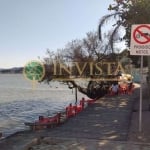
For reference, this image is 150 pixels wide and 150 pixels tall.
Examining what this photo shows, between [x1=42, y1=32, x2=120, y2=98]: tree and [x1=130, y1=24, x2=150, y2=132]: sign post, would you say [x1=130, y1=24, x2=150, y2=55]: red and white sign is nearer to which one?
[x1=130, y1=24, x2=150, y2=132]: sign post

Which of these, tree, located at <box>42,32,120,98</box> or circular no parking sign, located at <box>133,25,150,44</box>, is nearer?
circular no parking sign, located at <box>133,25,150,44</box>

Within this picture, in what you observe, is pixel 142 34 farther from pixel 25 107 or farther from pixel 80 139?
pixel 25 107

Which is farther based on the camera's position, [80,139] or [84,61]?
[84,61]

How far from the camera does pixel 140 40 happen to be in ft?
41.4

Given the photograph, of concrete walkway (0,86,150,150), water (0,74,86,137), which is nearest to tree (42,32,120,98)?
water (0,74,86,137)

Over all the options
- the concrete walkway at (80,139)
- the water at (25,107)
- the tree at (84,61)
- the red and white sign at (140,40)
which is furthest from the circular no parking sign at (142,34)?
the tree at (84,61)

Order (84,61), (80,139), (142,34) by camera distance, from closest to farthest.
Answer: (80,139) < (142,34) < (84,61)

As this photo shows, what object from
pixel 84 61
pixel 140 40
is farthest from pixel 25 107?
pixel 140 40

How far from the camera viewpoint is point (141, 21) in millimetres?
23281

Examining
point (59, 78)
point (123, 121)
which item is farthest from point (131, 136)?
point (59, 78)

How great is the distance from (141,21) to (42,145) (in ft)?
46.1

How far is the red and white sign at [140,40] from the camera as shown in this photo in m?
12.5

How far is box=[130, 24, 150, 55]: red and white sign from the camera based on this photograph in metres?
12.5

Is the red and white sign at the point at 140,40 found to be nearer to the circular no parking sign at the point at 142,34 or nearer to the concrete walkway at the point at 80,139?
the circular no parking sign at the point at 142,34
